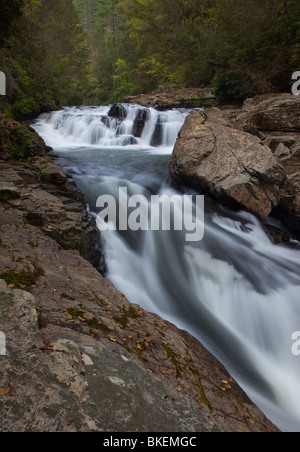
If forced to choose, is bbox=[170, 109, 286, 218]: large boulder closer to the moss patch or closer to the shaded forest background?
the moss patch

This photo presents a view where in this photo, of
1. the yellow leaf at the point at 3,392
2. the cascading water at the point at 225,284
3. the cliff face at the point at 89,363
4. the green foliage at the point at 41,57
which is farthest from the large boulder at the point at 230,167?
the yellow leaf at the point at 3,392

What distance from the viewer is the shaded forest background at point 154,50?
33.6 ft

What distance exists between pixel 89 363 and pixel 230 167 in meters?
5.76

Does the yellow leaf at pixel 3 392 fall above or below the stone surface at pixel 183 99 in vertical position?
below

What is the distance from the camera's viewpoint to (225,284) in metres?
4.69

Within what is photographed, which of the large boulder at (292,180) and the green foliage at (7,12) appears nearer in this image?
the green foliage at (7,12)

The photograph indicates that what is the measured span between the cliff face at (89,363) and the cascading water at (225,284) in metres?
1.09

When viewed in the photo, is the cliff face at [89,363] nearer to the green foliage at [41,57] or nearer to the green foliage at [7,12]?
the green foliage at [7,12]

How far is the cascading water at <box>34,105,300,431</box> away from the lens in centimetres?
347

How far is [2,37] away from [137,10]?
26.3 meters

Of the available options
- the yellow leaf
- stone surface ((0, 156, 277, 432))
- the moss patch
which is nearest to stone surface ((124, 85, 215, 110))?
stone surface ((0, 156, 277, 432))

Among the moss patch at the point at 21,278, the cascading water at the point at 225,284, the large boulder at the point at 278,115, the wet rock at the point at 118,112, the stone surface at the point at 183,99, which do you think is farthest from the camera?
the stone surface at the point at 183,99

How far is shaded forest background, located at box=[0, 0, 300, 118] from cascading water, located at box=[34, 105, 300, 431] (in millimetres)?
5273

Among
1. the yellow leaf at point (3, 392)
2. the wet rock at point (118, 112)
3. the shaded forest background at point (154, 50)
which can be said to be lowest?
the yellow leaf at point (3, 392)
